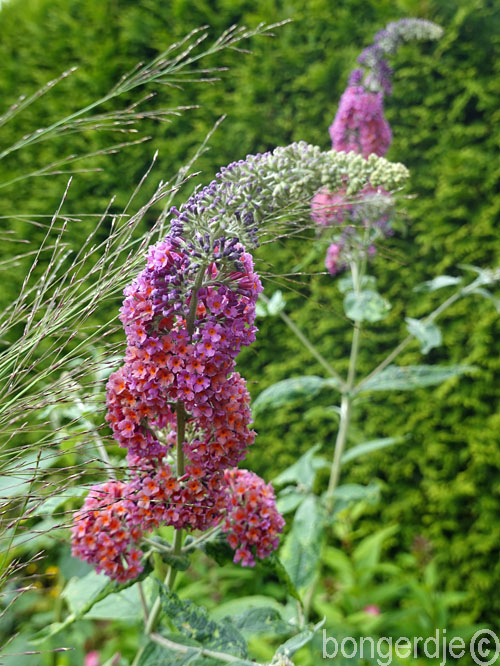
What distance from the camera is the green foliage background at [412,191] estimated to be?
2650mm

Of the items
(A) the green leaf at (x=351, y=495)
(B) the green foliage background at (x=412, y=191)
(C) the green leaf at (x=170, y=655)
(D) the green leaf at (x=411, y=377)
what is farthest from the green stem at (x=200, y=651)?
(B) the green foliage background at (x=412, y=191)

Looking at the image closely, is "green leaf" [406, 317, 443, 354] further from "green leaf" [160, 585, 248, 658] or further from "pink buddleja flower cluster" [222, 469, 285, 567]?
"green leaf" [160, 585, 248, 658]

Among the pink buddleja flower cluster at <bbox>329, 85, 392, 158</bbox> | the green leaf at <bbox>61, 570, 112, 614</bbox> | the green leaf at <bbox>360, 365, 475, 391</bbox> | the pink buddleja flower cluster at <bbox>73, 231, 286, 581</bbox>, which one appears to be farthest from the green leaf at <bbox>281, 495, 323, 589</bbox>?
the pink buddleja flower cluster at <bbox>329, 85, 392, 158</bbox>

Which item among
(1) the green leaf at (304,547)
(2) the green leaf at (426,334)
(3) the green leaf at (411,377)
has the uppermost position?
(2) the green leaf at (426,334)

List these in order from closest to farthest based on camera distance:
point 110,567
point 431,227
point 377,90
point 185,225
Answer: point 185,225 < point 110,567 < point 377,90 < point 431,227

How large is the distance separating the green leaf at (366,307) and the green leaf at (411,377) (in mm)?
215

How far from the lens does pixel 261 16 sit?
3.01m

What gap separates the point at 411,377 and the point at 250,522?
1.24 metres

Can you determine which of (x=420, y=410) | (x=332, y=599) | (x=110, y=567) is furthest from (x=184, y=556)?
(x=420, y=410)

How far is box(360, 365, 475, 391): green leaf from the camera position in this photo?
6.73 feet

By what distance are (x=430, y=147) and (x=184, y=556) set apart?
2387 mm

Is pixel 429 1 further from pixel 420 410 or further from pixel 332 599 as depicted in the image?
pixel 332 599

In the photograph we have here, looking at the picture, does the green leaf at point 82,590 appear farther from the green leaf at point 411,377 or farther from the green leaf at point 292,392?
the green leaf at point 411,377

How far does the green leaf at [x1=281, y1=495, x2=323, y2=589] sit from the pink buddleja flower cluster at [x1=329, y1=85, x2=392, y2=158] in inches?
46.6
